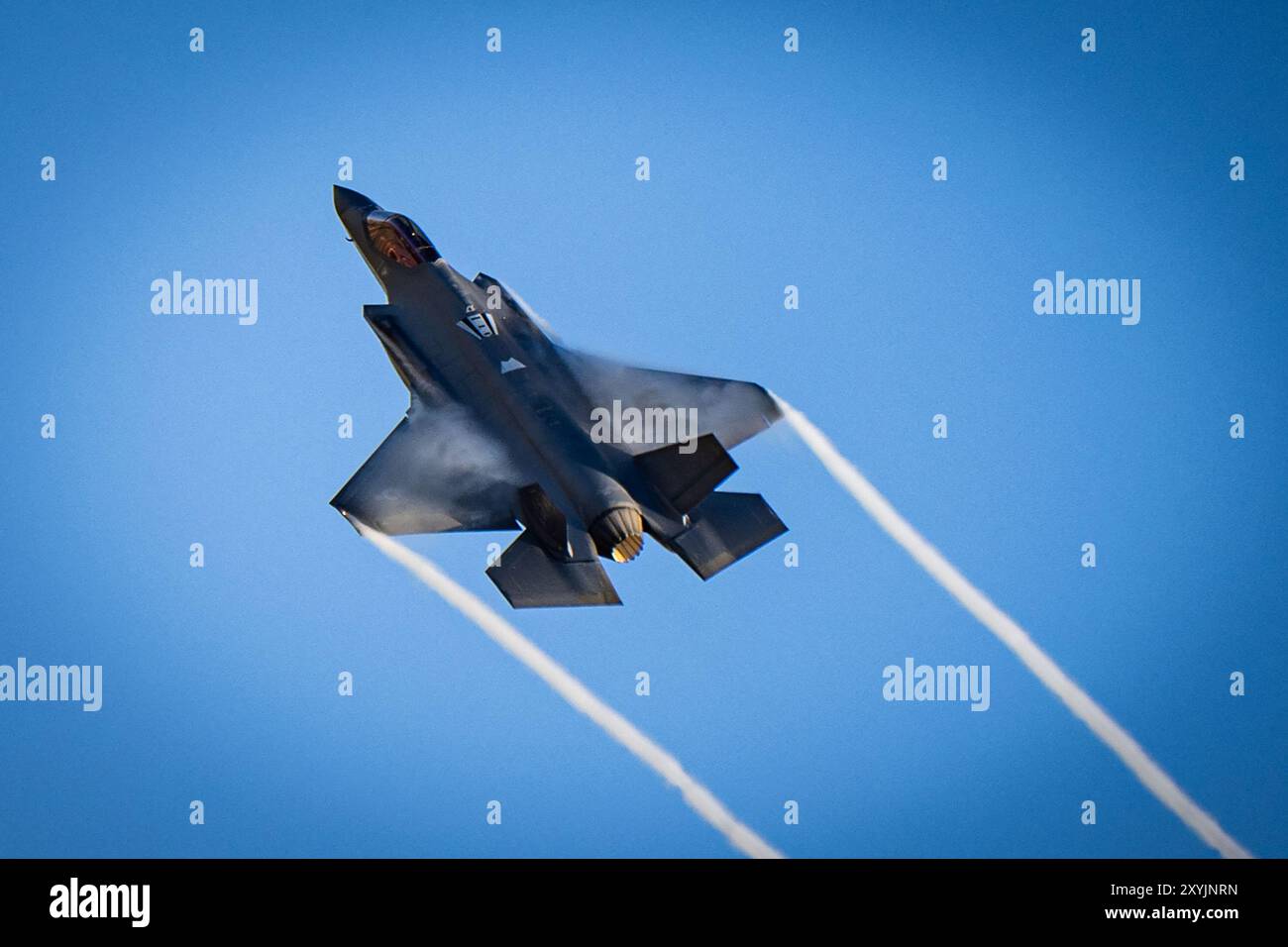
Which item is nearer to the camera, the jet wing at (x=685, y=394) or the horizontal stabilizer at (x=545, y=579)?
the horizontal stabilizer at (x=545, y=579)

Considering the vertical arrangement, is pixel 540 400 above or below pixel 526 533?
above

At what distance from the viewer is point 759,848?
2781cm

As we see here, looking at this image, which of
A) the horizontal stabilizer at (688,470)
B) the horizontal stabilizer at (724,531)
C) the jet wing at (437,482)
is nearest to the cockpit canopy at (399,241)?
the jet wing at (437,482)

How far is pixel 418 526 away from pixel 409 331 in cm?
365

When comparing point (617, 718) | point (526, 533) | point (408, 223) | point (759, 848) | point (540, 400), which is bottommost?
point (759, 848)

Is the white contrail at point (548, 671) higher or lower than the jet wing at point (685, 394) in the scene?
lower

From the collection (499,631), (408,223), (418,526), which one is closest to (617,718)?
(499,631)

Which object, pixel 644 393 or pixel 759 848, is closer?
pixel 759 848

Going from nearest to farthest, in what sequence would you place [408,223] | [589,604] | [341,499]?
[589,604], [341,499], [408,223]

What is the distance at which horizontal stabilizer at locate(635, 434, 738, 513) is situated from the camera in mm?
28031

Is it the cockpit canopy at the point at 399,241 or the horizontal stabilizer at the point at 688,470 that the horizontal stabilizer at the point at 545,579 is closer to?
the horizontal stabilizer at the point at 688,470

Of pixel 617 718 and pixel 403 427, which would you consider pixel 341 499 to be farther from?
pixel 617 718

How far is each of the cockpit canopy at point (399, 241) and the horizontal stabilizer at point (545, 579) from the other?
6786mm

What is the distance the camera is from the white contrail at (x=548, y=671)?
93.9 ft
